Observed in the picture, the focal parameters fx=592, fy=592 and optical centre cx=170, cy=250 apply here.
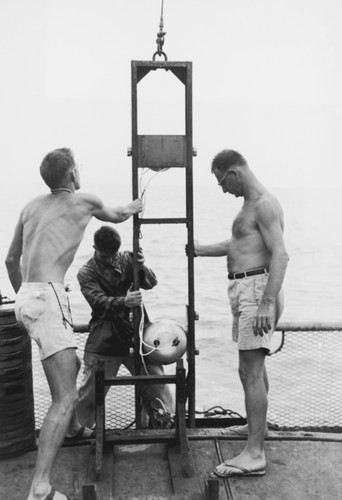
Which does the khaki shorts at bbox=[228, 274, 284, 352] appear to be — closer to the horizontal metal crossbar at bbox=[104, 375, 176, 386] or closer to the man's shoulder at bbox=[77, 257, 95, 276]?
the horizontal metal crossbar at bbox=[104, 375, 176, 386]

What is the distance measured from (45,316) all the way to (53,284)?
0.20 metres

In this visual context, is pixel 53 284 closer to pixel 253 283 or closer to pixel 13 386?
pixel 13 386

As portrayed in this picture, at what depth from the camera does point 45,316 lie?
365 centimetres

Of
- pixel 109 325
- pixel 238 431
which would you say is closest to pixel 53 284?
pixel 109 325

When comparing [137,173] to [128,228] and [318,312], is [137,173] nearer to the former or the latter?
[318,312]

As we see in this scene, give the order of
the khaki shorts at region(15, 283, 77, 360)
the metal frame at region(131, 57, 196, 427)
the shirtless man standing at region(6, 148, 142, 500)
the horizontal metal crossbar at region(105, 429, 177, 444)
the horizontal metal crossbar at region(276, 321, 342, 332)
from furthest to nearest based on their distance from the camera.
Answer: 1. the horizontal metal crossbar at region(276, 321, 342, 332)
2. the metal frame at region(131, 57, 196, 427)
3. the horizontal metal crossbar at region(105, 429, 177, 444)
4. the khaki shorts at region(15, 283, 77, 360)
5. the shirtless man standing at region(6, 148, 142, 500)

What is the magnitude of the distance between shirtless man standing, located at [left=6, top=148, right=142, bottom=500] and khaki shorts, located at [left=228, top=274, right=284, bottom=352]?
1.05 metres

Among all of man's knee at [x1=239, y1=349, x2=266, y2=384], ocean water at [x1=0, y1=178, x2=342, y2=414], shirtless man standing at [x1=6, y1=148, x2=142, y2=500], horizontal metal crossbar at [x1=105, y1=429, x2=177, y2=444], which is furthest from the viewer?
ocean water at [x1=0, y1=178, x2=342, y2=414]

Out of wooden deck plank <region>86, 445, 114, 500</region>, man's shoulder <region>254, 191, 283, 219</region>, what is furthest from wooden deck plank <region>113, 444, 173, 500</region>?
man's shoulder <region>254, 191, 283, 219</region>

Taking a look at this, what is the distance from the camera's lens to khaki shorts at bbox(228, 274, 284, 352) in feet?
12.9

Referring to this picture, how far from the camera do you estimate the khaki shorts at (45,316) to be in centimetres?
362

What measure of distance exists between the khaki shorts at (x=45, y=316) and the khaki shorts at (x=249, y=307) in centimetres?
113

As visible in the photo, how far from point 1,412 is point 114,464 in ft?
2.94

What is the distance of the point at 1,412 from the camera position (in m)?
4.23
